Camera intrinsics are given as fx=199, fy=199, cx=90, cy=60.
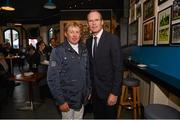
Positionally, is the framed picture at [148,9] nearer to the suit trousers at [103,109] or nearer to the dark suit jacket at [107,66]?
the dark suit jacket at [107,66]

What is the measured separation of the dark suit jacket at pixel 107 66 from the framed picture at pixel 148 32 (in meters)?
1.59

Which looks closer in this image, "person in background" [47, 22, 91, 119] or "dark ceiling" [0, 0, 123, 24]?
"person in background" [47, 22, 91, 119]

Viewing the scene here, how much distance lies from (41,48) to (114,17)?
5390 millimetres

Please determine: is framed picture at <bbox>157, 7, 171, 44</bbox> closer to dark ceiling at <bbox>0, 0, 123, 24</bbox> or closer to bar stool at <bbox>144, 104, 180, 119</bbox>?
bar stool at <bbox>144, 104, 180, 119</bbox>

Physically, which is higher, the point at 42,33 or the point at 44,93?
the point at 42,33

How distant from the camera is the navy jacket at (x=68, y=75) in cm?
196

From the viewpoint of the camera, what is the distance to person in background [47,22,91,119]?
1960 mm

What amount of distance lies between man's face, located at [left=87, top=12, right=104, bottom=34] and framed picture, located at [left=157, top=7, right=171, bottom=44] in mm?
1194

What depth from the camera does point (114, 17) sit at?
9.39 meters

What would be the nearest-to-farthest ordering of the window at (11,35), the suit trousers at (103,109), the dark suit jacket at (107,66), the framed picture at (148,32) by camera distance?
the dark suit jacket at (107,66), the suit trousers at (103,109), the framed picture at (148,32), the window at (11,35)

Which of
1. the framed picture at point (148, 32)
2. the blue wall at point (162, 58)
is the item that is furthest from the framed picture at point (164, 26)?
the framed picture at point (148, 32)

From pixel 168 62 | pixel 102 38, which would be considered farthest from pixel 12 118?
pixel 168 62

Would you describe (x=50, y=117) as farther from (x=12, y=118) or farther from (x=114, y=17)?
(x=114, y=17)

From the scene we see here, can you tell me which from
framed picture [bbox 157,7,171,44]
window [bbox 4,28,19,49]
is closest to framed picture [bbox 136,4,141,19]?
framed picture [bbox 157,7,171,44]
